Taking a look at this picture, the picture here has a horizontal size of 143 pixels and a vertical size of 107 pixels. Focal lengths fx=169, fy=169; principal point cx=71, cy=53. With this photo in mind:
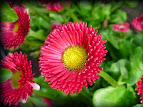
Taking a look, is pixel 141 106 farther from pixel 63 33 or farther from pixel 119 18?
pixel 119 18

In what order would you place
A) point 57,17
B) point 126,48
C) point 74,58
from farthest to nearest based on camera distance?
point 57,17 < point 126,48 < point 74,58

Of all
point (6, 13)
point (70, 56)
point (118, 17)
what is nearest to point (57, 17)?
point (118, 17)

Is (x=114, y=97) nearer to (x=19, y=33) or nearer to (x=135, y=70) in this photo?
(x=135, y=70)

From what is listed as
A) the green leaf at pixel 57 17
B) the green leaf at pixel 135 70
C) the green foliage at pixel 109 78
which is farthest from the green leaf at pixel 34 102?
the green leaf at pixel 57 17

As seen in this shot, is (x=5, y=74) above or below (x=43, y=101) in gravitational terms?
above

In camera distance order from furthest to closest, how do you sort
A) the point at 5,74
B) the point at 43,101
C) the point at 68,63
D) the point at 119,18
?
the point at 119,18, the point at 43,101, the point at 68,63, the point at 5,74

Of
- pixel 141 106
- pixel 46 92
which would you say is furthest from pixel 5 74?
pixel 141 106
